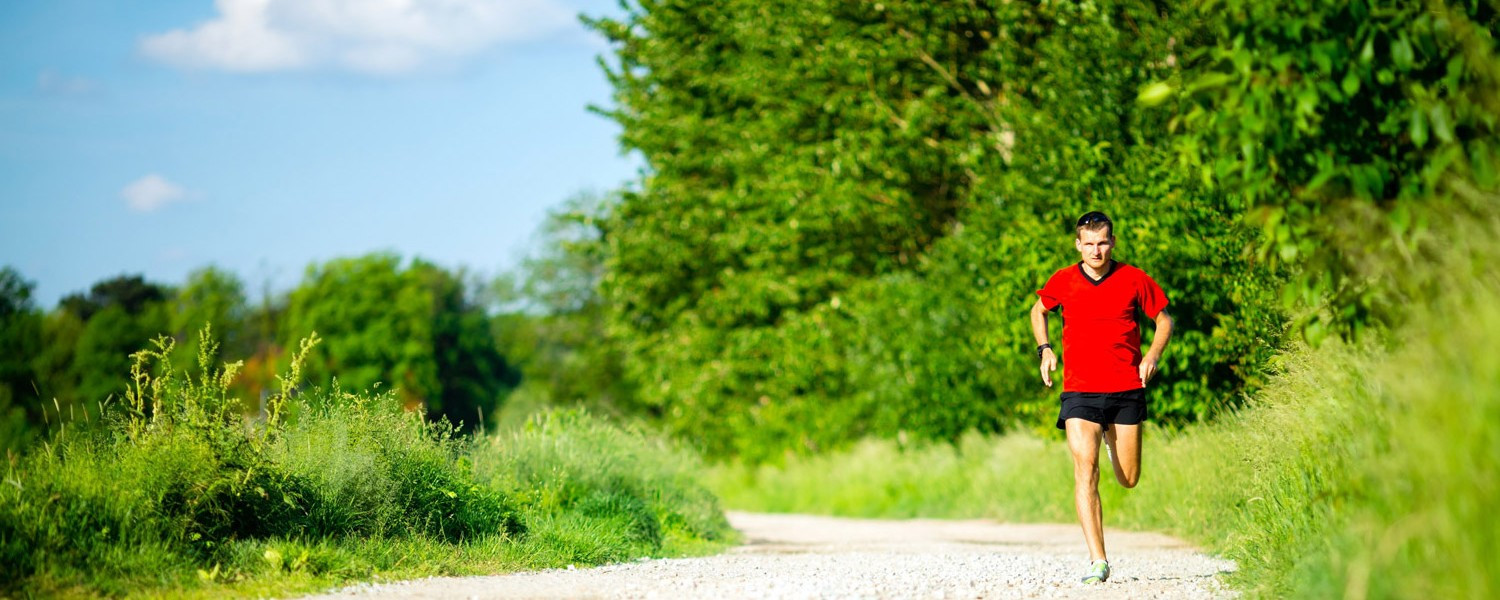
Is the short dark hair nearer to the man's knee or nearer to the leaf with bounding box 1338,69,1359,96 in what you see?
the man's knee

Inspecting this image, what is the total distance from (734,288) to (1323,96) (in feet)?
73.9

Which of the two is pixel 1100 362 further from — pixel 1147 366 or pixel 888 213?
pixel 888 213

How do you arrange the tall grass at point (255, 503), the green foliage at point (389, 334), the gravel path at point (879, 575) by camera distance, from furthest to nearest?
the green foliage at point (389, 334) < the gravel path at point (879, 575) < the tall grass at point (255, 503)

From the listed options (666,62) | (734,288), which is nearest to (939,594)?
(734,288)

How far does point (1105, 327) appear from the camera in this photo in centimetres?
779

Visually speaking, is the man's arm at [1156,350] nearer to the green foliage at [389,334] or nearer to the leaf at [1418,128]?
the leaf at [1418,128]

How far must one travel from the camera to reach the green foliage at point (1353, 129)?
5.24 metres

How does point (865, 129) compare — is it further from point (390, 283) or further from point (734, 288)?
point (390, 283)

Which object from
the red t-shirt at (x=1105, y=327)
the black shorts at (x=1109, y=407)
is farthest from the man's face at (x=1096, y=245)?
the black shorts at (x=1109, y=407)

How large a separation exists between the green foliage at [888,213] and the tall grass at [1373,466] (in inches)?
39.7

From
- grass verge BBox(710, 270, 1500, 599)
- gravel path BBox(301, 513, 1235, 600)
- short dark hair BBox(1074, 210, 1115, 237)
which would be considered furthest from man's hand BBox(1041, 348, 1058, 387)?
grass verge BBox(710, 270, 1500, 599)

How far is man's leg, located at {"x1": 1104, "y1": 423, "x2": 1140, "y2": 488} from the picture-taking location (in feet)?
25.8

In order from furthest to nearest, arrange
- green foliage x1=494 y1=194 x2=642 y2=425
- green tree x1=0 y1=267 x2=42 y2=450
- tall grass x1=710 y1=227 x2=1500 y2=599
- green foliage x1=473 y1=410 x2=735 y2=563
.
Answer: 1. green tree x1=0 y1=267 x2=42 y2=450
2. green foliage x1=494 y1=194 x2=642 y2=425
3. green foliage x1=473 y1=410 x2=735 y2=563
4. tall grass x1=710 y1=227 x2=1500 y2=599

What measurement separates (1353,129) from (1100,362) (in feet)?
7.89
